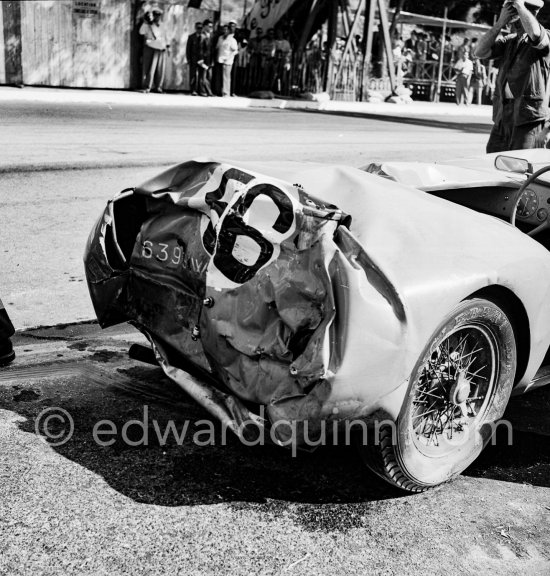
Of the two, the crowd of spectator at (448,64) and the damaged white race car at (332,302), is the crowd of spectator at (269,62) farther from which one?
the damaged white race car at (332,302)

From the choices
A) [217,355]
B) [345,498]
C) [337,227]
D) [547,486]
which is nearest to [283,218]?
[337,227]

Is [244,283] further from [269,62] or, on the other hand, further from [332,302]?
[269,62]

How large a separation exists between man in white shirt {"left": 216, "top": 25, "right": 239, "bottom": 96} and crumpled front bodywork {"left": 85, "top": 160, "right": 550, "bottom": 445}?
20269 millimetres

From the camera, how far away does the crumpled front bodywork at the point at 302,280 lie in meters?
2.58

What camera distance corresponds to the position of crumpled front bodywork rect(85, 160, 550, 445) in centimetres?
258

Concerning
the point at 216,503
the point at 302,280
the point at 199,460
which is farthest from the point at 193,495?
the point at 302,280

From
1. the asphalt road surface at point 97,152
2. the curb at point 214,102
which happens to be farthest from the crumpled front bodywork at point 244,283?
the curb at point 214,102

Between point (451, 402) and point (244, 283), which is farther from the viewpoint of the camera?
point (451, 402)

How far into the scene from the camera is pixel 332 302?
2.57 m

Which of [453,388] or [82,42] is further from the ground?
[82,42]

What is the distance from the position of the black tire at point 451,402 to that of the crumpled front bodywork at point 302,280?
5.0 inches

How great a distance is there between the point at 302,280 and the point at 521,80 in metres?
5.40

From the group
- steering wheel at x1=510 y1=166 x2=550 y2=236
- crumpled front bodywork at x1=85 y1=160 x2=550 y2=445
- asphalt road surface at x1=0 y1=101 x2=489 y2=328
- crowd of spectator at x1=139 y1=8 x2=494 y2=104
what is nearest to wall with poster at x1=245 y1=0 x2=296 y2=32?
crowd of spectator at x1=139 y1=8 x2=494 y2=104

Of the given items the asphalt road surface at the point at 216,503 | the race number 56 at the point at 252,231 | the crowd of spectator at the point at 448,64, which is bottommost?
the asphalt road surface at the point at 216,503
